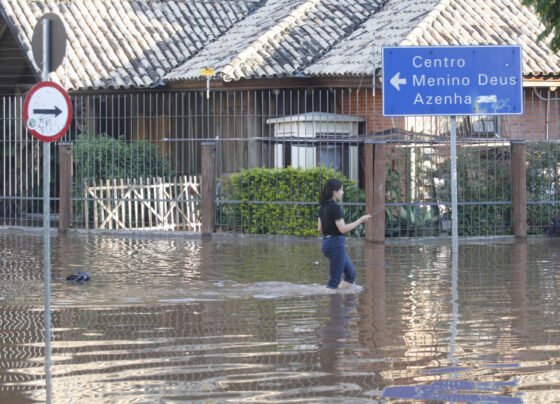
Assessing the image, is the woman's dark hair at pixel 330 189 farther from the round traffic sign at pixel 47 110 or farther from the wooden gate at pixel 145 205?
the wooden gate at pixel 145 205

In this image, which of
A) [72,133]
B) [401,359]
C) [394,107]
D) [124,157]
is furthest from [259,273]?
[72,133]

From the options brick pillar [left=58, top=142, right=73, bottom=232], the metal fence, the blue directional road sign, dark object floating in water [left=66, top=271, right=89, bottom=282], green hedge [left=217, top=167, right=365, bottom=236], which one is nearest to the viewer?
dark object floating in water [left=66, top=271, right=89, bottom=282]

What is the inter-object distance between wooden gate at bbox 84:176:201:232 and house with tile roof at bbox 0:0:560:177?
46.6 inches

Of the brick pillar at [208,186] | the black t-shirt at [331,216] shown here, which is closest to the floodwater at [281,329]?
the black t-shirt at [331,216]

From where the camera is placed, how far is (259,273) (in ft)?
55.5

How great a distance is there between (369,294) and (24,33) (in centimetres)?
1665

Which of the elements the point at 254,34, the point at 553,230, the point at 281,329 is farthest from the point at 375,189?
the point at 281,329

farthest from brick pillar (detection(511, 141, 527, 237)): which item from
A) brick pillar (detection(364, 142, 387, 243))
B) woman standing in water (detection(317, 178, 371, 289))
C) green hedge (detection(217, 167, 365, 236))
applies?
woman standing in water (detection(317, 178, 371, 289))

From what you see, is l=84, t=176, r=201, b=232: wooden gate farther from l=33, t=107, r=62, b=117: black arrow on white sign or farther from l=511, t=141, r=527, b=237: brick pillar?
l=33, t=107, r=62, b=117: black arrow on white sign

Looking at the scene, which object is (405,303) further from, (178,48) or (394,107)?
(178,48)

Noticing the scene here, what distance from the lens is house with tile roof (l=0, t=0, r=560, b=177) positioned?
1024 inches

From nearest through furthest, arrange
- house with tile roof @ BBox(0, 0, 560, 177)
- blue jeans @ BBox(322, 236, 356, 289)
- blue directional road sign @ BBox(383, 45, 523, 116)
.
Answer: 1. blue jeans @ BBox(322, 236, 356, 289)
2. blue directional road sign @ BBox(383, 45, 523, 116)
3. house with tile roof @ BBox(0, 0, 560, 177)

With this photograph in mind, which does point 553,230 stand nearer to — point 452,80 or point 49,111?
point 452,80

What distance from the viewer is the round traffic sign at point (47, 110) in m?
10.8
